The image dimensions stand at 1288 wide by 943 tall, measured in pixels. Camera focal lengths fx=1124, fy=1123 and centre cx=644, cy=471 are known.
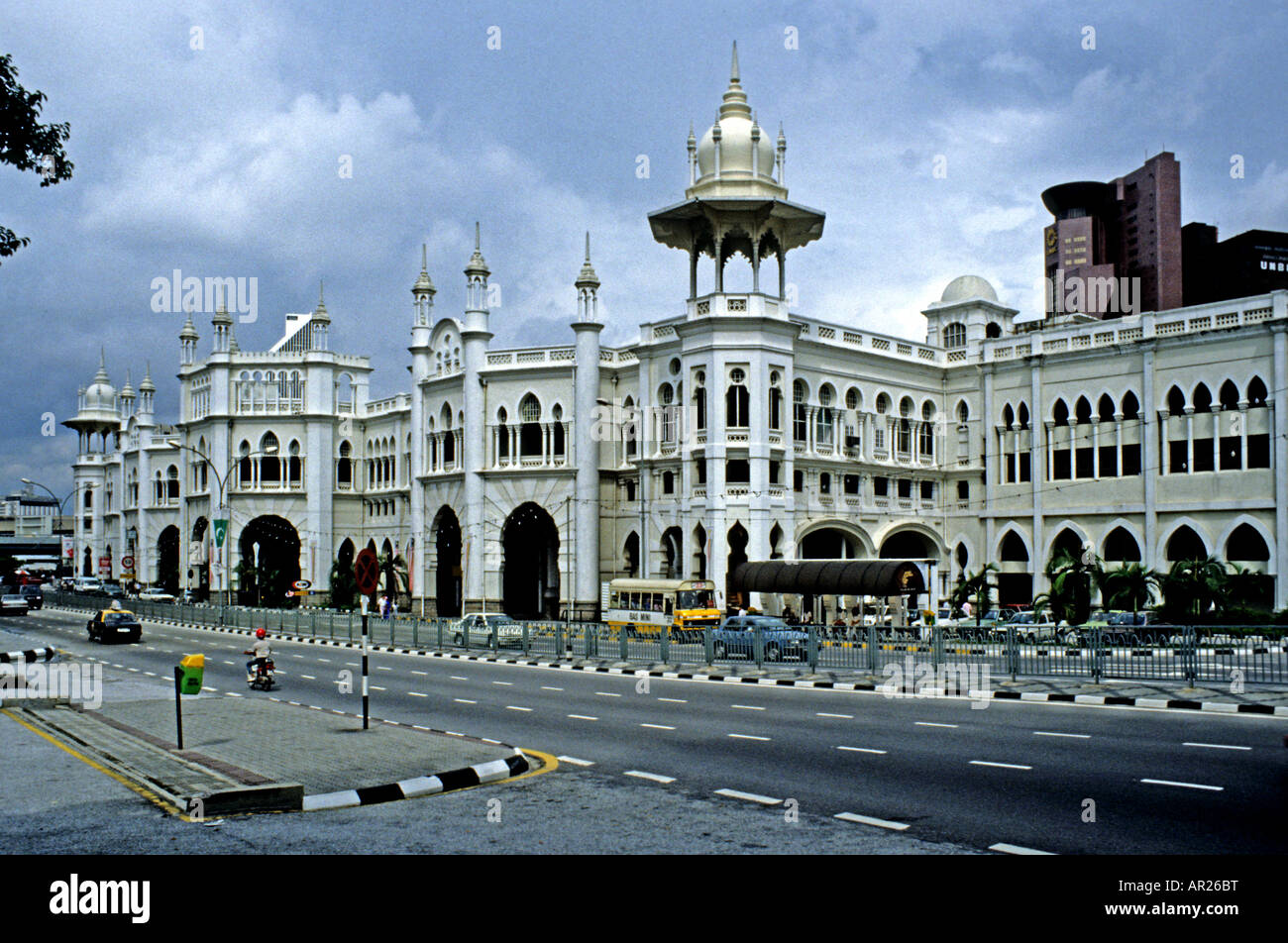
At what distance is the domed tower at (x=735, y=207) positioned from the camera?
149 ft

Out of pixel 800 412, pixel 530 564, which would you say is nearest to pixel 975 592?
pixel 800 412

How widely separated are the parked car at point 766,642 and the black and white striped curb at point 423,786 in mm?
15534

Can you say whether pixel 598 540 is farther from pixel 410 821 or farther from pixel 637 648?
pixel 410 821

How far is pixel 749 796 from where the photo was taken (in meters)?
10.9

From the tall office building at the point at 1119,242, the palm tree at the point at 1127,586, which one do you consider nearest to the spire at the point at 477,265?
the palm tree at the point at 1127,586

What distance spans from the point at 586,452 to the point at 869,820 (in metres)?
42.2

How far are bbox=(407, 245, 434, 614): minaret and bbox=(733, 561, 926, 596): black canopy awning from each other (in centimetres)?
2187

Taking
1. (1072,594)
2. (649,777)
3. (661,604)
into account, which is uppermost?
(1072,594)

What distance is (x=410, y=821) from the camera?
32.1 ft

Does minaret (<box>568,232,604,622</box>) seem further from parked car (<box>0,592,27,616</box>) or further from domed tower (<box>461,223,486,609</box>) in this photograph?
parked car (<box>0,592,27,616</box>)

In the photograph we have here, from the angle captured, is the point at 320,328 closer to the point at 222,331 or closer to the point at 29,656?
the point at 222,331

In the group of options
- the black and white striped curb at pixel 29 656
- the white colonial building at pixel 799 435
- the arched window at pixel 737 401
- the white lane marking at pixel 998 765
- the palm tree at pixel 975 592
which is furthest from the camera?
the arched window at pixel 737 401

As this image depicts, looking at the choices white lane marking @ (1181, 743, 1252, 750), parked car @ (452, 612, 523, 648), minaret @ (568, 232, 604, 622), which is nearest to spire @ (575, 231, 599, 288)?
minaret @ (568, 232, 604, 622)

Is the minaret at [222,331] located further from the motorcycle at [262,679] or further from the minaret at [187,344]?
the motorcycle at [262,679]
